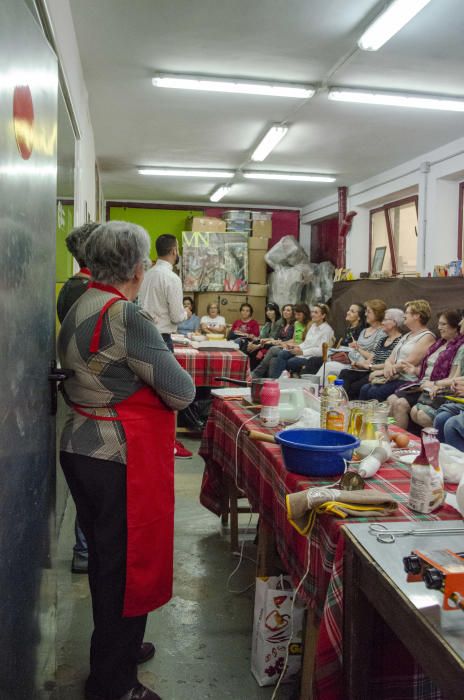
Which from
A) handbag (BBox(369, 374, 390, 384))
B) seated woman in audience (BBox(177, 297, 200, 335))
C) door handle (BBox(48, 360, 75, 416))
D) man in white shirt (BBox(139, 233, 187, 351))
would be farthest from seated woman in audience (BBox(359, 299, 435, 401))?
seated woman in audience (BBox(177, 297, 200, 335))

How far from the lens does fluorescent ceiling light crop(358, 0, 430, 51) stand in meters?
3.27

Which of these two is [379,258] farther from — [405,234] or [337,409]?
[337,409]

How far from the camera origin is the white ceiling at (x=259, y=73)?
3.90 metres

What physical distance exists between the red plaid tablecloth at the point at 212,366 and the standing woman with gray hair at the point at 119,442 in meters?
3.37

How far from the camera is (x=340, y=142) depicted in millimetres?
7031

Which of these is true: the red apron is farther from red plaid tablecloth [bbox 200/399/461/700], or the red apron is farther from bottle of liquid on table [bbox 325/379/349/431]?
bottle of liquid on table [bbox 325/379/349/431]

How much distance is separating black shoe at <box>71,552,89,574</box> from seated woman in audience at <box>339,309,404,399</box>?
3.82m

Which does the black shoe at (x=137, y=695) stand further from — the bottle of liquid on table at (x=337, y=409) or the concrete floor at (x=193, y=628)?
the bottle of liquid on table at (x=337, y=409)

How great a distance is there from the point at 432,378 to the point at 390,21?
2649 millimetres

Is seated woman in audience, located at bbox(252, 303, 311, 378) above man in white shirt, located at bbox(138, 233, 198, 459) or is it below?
below

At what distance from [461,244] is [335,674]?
6.87 metres

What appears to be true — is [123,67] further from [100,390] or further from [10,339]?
[10,339]

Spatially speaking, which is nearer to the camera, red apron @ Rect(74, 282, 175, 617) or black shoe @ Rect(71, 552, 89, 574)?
red apron @ Rect(74, 282, 175, 617)

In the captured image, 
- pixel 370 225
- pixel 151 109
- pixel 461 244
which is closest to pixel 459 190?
pixel 461 244
